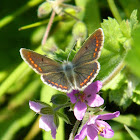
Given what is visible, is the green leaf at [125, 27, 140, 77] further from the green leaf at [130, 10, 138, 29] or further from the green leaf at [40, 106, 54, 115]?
the green leaf at [40, 106, 54, 115]

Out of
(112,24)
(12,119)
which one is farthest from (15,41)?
(112,24)

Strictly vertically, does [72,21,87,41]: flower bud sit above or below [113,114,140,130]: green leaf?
above

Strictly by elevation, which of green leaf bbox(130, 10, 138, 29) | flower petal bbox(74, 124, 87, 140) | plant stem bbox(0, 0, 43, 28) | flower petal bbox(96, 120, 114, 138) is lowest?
flower petal bbox(96, 120, 114, 138)

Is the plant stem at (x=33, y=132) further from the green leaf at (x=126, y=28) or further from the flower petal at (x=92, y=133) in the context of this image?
the green leaf at (x=126, y=28)

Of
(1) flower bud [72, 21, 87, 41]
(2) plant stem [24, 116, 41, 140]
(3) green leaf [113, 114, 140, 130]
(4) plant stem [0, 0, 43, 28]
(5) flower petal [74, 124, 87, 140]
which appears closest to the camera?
(5) flower petal [74, 124, 87, 140]

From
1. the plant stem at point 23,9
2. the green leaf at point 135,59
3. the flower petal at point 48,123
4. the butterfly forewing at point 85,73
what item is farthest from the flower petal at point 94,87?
the plant stem at point 23,9

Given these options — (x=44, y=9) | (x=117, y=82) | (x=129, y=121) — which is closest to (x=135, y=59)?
(x=117, y=82)

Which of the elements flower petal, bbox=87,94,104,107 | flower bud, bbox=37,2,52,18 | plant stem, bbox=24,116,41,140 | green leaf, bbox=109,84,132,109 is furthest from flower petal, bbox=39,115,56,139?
flower bud, bbox=37,2,52,18
